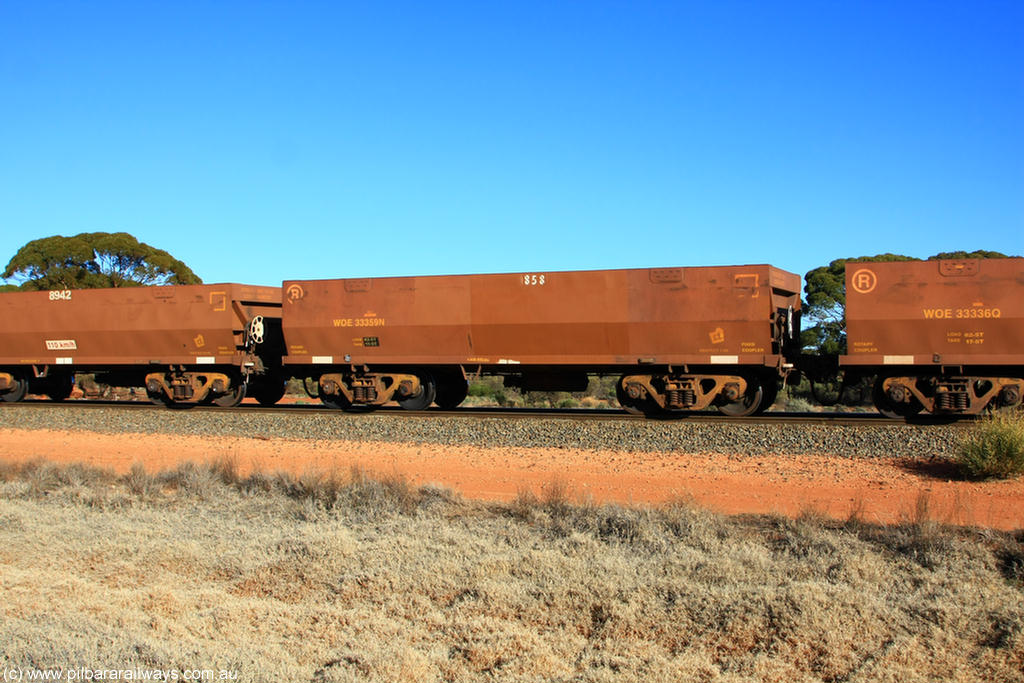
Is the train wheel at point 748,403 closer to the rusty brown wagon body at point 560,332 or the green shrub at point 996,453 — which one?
the rusty brown wagon body at point 560,332

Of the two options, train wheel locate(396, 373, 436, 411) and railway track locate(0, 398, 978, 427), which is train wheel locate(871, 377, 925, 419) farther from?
train wheel locate(396, 373, 436, 411)

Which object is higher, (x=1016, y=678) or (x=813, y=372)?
(x=813, y=372)

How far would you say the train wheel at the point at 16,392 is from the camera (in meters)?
24.1

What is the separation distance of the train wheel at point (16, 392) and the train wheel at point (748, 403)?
1957cm

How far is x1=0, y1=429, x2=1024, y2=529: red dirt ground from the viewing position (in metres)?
9.85

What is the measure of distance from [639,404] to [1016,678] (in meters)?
13.0

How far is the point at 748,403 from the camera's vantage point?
57.8ft

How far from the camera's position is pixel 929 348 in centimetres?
1569

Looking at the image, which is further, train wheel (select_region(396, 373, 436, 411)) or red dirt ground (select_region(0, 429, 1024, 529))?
train wheel (select_region(396, 373, 436, 411))

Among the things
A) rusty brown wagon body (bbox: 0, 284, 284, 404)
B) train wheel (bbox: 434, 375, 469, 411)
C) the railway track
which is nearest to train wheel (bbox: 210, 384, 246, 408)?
rusty brown wagon body (bbox: 0, 284, 284, 404)

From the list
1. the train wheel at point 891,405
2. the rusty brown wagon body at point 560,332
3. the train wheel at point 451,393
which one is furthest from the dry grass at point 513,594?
the train wheel at point 451,393

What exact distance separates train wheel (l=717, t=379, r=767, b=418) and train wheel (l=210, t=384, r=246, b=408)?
39.3 feet

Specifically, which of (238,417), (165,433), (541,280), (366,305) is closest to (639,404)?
(541,280)

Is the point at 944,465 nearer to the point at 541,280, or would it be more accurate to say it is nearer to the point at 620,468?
the point at 620,468
